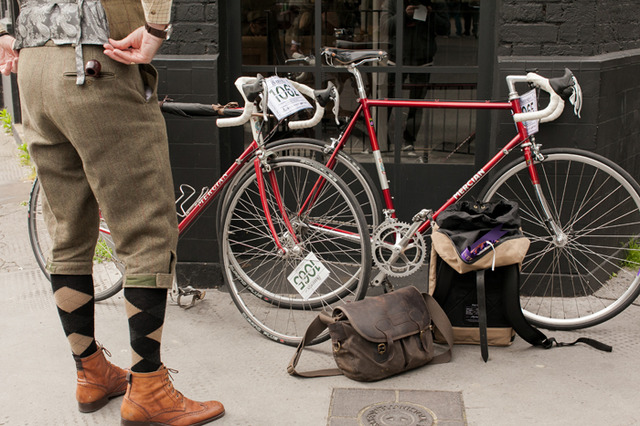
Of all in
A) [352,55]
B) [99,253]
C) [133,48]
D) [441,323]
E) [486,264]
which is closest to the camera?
[133,48]

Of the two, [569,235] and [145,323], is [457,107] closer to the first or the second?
[569,235]

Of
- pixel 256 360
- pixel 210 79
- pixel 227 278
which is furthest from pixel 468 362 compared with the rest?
pixel 210 79

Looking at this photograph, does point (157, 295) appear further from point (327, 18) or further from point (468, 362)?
point (327, 18)

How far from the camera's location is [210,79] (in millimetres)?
4484

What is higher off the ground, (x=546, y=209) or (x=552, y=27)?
(x=552, y=27)

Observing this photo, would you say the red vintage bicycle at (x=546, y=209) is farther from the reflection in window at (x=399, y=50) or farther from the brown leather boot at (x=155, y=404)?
the brown leather boot at (x=155, y=404)

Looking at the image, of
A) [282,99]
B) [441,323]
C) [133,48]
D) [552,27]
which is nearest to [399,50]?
[552,27]

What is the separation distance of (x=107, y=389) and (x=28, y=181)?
15.7 feet

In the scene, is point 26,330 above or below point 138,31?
below

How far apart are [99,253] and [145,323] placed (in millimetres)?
2096

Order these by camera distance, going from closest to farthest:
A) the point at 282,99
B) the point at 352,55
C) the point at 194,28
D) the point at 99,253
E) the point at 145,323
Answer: the point at 145,323
the point at 282,99
the point at 352,55
the point at 194,28
the point at 99,253

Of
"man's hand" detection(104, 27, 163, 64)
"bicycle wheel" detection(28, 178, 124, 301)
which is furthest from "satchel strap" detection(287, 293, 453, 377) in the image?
"man's hand" detection(104, 27, 163, 64)

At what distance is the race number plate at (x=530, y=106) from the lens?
4043 mm

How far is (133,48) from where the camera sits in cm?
291
